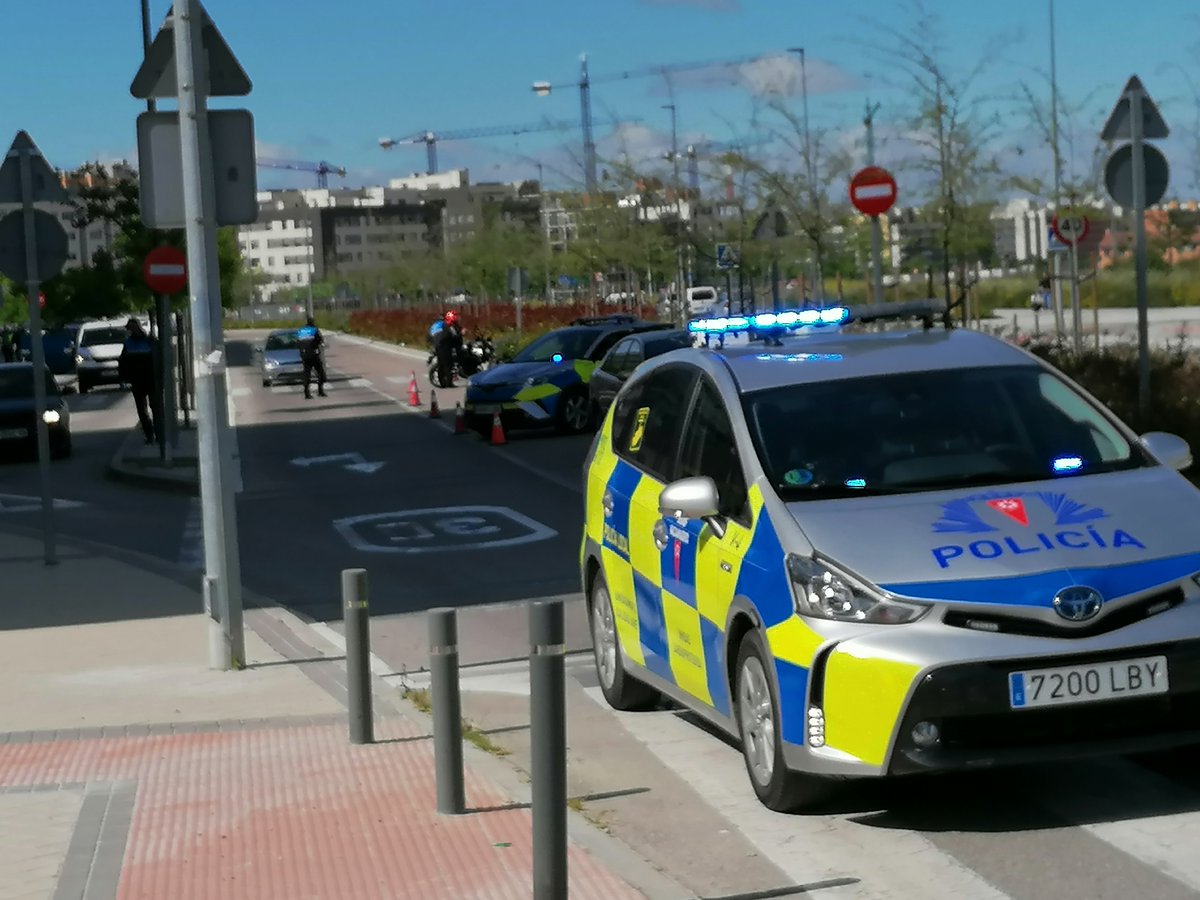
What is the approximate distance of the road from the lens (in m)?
6.73

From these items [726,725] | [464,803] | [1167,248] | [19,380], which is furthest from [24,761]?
[1167,248]

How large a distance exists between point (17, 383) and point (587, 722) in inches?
984

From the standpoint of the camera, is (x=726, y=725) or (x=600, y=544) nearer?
(x=726, y=725)

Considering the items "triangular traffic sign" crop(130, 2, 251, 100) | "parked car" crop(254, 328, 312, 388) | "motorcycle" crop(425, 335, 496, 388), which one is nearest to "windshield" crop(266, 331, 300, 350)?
"parked car" crop(254, 328, 312, 388)

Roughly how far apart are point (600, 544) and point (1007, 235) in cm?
3815

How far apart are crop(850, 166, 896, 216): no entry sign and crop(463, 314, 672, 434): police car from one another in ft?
17.1

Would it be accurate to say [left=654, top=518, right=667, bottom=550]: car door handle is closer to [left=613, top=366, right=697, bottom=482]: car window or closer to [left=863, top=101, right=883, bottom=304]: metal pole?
[left=613, top=366, right=697, bottom=482]: car window

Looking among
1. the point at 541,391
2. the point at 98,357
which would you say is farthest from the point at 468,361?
the point at 541,391

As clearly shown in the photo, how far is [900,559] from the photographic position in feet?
23.0

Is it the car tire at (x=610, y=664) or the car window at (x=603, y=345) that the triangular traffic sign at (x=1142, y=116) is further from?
the car window at (x=603, y=345)

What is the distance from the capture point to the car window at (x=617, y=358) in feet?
96.2

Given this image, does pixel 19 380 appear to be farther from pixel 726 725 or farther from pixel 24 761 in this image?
pixel 726 725

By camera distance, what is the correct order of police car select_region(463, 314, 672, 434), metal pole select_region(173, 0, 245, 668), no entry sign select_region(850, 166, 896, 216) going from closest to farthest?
metal pole select_region(173, 0, 245, 668)
no entry sign select_region(850, 166, 896, 216)
police car select_region(463, 314, 672, 434)

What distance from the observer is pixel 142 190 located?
11.3 metres
